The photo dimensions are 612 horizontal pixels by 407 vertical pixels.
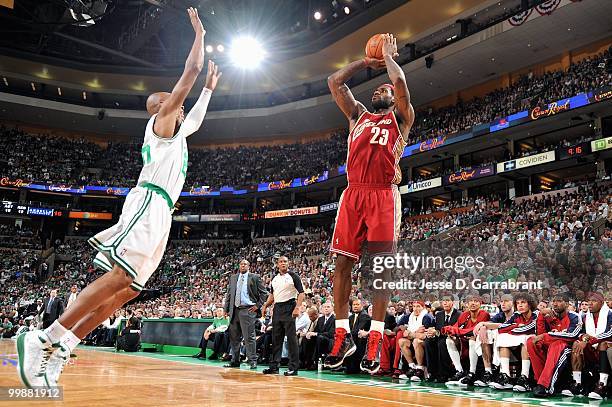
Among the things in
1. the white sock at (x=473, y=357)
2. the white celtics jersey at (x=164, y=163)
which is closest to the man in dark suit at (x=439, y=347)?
the white sock at (x=473, y=357)

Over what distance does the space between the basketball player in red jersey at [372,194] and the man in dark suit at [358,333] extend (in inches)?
180

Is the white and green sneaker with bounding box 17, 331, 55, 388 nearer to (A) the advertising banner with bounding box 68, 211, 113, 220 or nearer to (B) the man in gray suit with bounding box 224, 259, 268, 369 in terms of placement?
(B) the man in gray suit with bounding box 224, 259, 268, 369

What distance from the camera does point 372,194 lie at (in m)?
4.27

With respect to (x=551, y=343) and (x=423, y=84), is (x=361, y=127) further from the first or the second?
(x=423, y=84)

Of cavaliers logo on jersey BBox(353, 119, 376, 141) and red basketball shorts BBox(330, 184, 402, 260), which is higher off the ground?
cavaliers logo on jersey BBox(353, 119, 376, 141)

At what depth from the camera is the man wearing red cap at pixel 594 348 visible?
6324 millimetres

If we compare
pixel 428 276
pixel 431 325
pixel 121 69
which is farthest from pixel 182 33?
pixel 431 325

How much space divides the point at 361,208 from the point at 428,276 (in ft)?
32.4

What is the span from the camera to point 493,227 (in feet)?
65.6

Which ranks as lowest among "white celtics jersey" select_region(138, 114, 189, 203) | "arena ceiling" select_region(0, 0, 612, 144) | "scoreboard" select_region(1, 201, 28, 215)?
"white celtics jersey" select_region(138, 114, 189, 203)

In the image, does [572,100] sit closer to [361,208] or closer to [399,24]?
[399,24]

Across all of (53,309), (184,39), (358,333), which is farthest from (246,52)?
(358,333)

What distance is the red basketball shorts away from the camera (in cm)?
411

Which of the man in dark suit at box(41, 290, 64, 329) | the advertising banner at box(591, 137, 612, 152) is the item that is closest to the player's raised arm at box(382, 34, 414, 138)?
the man in dark suit at box(41, 290, 64, 329)
